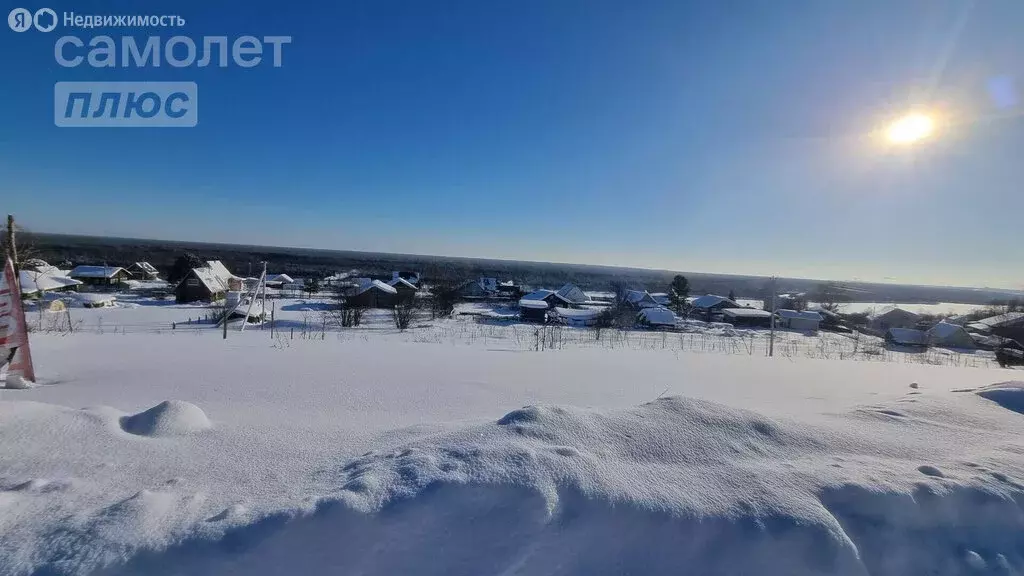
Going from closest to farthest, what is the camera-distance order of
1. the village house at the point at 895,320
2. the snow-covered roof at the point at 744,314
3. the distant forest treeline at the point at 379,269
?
the village house at the point at 895,320 → the snow-covered roof at the point at 744,314 → the distant forest treeline at the point at 379,269

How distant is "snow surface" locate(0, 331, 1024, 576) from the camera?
6.84 feet

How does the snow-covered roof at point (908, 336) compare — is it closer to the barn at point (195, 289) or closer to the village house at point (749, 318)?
the village house at point (749, 318)

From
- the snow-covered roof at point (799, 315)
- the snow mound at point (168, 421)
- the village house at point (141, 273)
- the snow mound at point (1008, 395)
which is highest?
the snow mound at point (1008, 395)

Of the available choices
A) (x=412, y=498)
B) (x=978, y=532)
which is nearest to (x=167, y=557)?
(x=412, y=498)

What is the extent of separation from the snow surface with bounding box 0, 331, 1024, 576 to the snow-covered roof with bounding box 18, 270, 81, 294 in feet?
113

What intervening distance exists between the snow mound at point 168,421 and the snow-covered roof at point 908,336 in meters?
41.0

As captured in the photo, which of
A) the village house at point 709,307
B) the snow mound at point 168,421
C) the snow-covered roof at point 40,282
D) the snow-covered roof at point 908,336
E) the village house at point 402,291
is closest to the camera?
the snow mound at point 168,421

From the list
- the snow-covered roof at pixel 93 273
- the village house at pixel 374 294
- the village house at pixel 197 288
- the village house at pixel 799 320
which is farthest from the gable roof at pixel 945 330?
the snow-covered roof at pixel 93 273

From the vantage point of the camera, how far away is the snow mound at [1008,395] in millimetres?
4191

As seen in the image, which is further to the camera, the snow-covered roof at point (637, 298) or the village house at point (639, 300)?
the snow-covered roof at point (637, 298)

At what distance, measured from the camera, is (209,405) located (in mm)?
4250

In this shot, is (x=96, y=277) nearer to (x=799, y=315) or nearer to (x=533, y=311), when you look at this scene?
(x=533, y=311)

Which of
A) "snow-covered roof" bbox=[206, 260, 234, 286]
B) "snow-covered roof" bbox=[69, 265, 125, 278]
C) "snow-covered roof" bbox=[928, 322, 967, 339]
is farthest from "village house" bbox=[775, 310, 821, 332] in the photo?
"snow-covered roof" bbox=[69, 265, 125, 278]

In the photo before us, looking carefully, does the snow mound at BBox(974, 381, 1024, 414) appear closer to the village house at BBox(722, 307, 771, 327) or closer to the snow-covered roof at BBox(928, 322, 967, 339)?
the snow-covered roof at BBox(928, 322, 967, 339)
